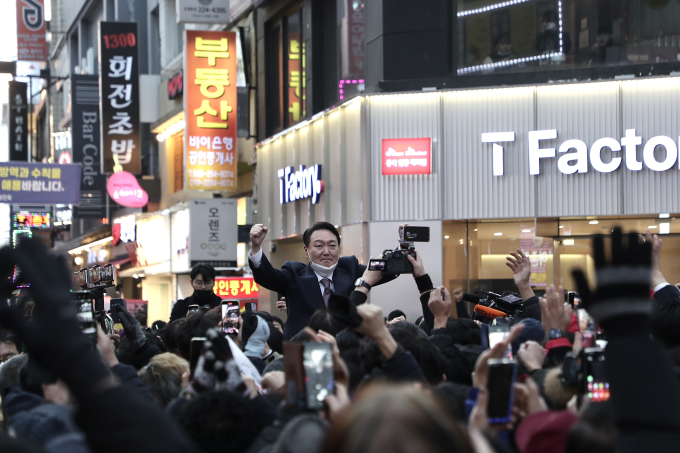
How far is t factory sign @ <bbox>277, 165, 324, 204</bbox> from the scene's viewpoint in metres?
16.7

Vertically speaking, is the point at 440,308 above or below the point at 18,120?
below

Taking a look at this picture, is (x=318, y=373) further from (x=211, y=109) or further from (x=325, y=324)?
(x=211, y=109)

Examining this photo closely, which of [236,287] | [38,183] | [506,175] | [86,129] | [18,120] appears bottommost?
[236,287]

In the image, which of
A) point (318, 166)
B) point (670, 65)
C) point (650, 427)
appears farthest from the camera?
point (318, 166)

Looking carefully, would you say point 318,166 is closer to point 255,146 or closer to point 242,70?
point 255,146

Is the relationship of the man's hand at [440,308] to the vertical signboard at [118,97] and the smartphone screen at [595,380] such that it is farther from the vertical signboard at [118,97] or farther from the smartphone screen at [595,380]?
the vertical signboard at [118,97]

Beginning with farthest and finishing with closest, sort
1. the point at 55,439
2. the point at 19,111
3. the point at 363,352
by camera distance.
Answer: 1. the point at 19,111
2. the point at 363,352
3. the point at 55,439

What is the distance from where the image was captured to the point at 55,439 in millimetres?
2568

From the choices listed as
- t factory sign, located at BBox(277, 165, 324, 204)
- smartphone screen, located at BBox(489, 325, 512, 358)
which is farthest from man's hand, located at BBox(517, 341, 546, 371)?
t factory sign, located at BBox(277, 165, 324, 204)

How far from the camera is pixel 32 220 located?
34.2 metres

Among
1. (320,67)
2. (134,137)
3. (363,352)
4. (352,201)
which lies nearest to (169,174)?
(134,137)

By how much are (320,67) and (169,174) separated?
11.1 metres

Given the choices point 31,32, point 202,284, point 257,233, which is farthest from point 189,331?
point 31,32

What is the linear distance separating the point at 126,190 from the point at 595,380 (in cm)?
2384
